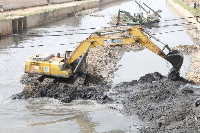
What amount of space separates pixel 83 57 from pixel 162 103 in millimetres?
4751

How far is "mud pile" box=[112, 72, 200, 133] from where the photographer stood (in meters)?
12.7

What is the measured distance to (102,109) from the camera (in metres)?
15.9

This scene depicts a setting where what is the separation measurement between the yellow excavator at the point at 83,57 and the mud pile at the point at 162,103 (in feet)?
3.89

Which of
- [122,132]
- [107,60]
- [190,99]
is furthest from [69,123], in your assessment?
[107,60]

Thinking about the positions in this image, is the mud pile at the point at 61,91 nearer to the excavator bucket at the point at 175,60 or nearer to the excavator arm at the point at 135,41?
the excavator arm at the point at 135,41

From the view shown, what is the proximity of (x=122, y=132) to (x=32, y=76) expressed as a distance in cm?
832

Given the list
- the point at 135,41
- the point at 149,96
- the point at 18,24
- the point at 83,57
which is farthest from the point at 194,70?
the point at 18,24

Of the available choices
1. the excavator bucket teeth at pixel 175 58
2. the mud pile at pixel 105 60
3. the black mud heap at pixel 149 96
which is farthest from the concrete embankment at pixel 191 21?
the black mud heap at pixel 149 96

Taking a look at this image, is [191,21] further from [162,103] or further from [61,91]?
[162,103]

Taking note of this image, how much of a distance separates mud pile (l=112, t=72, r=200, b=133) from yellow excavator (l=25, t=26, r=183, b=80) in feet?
3.89

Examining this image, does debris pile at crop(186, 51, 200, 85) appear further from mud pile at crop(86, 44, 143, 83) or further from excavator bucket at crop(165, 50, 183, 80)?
mud pile at crop(86, 44, 143, 83)

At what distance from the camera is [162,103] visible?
15.5 meters

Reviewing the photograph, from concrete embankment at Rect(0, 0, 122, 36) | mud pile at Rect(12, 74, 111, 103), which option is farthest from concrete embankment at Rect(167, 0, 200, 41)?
concrete embankment at Rect(0, 0, 122, 36)

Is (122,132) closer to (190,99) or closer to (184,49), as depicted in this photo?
(190,99)
